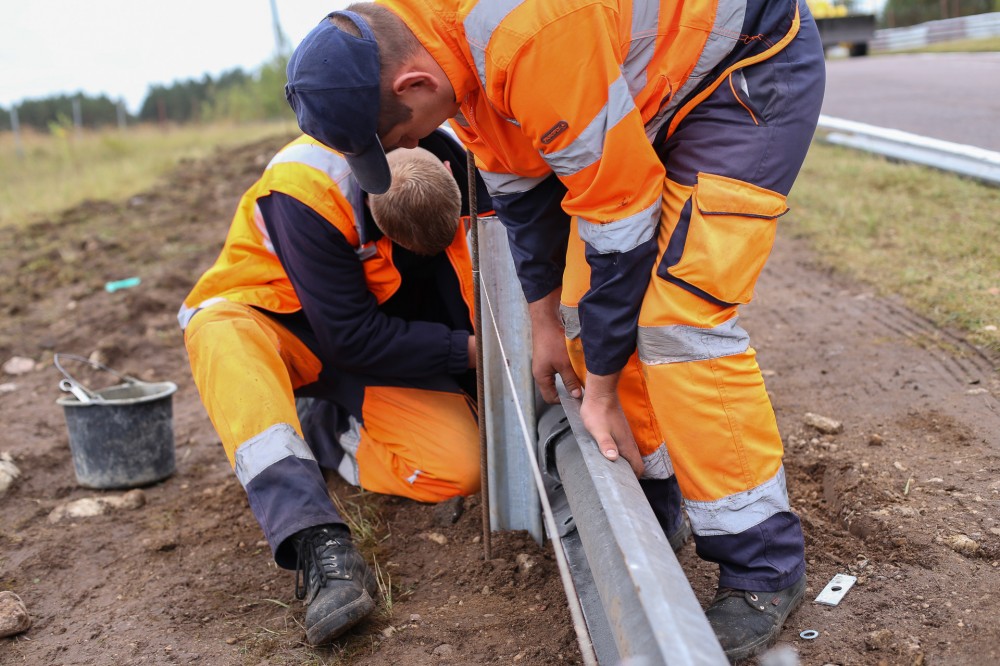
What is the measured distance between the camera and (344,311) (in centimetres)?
313

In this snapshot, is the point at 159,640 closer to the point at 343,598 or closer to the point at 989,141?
→ the point at 343,598

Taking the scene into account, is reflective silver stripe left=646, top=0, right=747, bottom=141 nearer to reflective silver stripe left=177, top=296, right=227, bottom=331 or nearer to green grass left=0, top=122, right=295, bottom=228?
reflective silver stripe left=177, top=296, right=227, bottom=331

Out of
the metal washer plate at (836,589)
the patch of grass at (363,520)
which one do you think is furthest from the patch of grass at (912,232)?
the patch of grass at (363,520)

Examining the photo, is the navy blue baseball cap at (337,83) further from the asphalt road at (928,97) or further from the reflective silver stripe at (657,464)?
the asphalt road at (928,97)

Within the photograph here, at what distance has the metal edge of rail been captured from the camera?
4.26 ft

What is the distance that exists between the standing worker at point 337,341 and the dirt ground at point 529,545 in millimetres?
233

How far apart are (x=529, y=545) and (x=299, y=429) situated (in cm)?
82

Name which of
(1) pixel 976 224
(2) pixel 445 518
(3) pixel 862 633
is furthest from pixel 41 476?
(1) pixel 976 224

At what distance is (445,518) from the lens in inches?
121

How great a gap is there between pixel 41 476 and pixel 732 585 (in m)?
3.09

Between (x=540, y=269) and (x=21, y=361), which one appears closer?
(x=540, y=269)

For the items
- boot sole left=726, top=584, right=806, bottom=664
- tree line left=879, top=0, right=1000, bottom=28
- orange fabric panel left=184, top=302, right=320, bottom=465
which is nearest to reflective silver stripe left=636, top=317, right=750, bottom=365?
boot sole left=726, top=584, right=806, bottom=664

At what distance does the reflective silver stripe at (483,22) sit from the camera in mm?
1771

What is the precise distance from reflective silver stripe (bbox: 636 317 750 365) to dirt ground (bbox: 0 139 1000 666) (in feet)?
2.34
